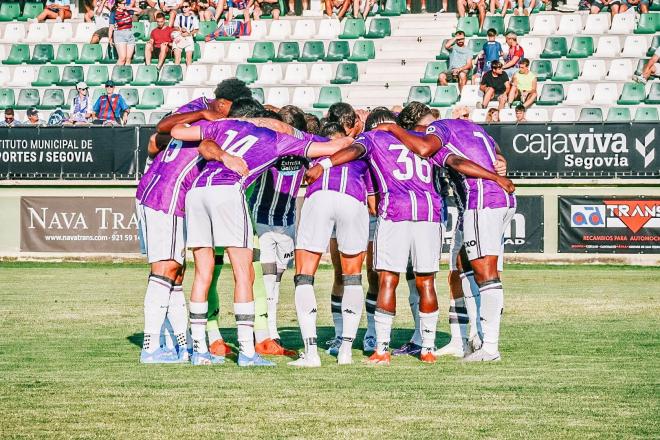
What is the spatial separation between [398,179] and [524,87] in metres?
16.7

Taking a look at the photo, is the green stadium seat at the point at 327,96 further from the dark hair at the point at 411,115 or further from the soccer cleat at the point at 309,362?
the soccer cleat at the point at 309,362

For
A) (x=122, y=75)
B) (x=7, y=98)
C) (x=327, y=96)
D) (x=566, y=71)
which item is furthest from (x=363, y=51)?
(x=7, y=98)

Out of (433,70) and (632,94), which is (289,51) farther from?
(632,94)

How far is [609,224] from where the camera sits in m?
22.4

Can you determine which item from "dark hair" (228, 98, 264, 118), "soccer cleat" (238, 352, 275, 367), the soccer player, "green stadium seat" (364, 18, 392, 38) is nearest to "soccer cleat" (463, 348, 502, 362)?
the soccer player

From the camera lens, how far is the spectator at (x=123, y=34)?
29672mm

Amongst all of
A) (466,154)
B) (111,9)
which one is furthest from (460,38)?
(466,154)

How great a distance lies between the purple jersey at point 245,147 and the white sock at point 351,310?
46.5 inches

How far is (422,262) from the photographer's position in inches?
396

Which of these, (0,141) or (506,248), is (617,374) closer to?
(506,248)

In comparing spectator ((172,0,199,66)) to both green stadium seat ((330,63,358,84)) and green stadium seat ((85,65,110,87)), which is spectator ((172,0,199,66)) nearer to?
green stadium seat ((85,65,110,87))

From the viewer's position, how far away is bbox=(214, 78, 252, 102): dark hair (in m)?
10.3

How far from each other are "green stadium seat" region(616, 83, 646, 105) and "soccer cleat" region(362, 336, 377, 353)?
16.9m

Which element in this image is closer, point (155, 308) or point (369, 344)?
point (155, 308)
